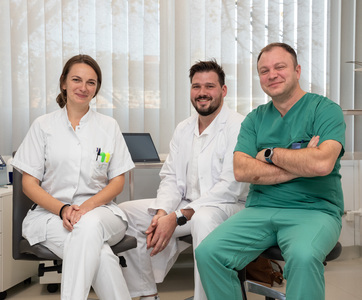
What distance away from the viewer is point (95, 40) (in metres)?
3.18

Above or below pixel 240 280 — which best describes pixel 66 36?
above

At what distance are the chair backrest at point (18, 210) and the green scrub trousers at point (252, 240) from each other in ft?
2.50

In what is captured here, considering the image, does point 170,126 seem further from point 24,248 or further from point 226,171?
point 24,248

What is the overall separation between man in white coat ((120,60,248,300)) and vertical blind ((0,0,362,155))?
882mm

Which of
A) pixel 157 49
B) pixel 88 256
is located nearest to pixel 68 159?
pixel 88 256

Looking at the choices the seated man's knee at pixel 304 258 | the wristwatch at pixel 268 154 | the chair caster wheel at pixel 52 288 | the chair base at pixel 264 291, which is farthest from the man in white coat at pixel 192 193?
the chair caster wheel at pixel 52 288

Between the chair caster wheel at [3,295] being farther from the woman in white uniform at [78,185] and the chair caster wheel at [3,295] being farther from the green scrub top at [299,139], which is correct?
the green scrub top at [299,139]

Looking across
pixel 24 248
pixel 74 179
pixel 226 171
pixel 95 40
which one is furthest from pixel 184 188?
pixel 95 40

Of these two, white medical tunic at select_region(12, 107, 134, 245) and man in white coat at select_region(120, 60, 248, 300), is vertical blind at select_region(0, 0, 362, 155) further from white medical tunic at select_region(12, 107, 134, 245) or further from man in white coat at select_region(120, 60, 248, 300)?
white medical tunic at select_region(12, 107, 134, 245)

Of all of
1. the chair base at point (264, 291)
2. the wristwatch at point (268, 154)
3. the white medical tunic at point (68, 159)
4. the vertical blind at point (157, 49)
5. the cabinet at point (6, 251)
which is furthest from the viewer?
the vertical blind at point (157, 49)

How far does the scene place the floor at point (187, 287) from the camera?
2555 mm

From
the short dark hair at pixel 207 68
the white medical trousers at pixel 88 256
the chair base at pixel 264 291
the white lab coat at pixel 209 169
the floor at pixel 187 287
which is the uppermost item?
the short dark hair at pixel 207 68

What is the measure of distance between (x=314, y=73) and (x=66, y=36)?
1886 millimetres

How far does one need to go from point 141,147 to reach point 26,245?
3.76 feet
